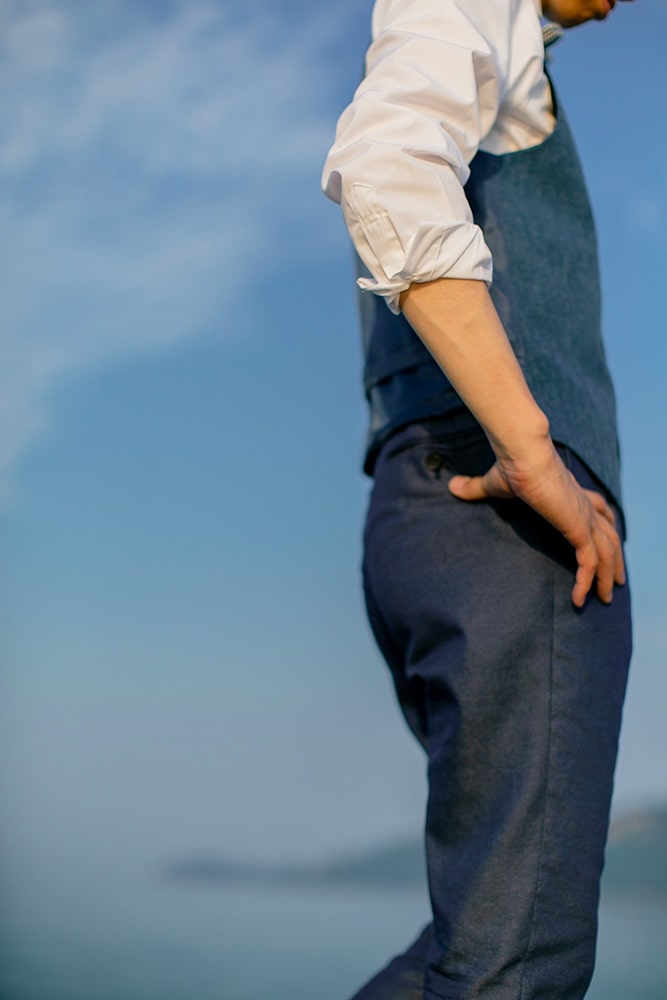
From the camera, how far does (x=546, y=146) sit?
875 millimetres

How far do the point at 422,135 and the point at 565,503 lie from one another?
263 mm

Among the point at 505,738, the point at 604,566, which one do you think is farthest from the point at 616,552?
the point at 505,738

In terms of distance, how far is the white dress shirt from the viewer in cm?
72

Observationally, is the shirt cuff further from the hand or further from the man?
the hand

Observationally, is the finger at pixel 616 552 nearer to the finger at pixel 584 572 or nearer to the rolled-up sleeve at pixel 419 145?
the finger at pixel 584 572

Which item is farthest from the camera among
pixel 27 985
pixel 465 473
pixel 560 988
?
pixel 27 985

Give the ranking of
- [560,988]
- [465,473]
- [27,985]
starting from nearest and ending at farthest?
1. [560,988]
2. [465,473]
3. [27,985]

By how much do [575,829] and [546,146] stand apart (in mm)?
515

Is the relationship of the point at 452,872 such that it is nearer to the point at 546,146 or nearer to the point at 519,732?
the point at 519,732

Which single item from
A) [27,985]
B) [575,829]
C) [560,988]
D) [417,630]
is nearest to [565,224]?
[417,630]

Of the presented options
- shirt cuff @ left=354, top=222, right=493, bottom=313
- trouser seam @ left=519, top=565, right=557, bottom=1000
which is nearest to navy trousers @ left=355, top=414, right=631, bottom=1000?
trouser seam @ left=519, top=565, right=557, bottom=1000

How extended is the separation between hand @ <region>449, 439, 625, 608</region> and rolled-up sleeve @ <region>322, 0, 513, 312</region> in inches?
5.2

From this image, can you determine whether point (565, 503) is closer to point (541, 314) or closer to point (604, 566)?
point (604, 566)

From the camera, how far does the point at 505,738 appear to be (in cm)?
75
